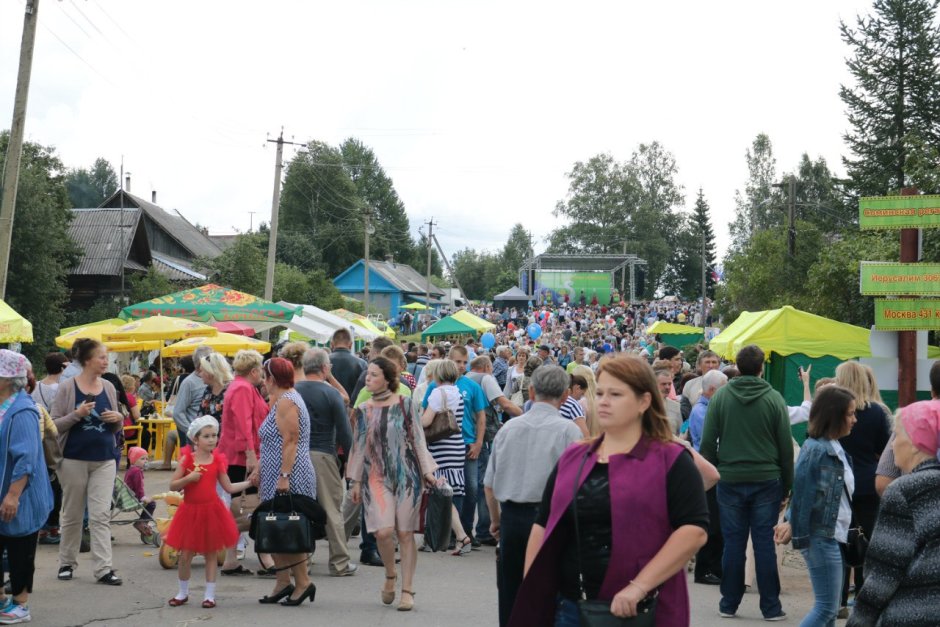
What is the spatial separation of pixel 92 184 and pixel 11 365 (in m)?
118

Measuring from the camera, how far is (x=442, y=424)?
9820mm

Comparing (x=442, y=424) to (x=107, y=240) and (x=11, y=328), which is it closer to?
(x=11, y=328)

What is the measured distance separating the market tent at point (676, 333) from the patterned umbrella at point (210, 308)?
16640 millimetres

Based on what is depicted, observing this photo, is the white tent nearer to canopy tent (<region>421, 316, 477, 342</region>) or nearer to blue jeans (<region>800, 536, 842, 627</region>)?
canopy tent (<region>421, 316, 477, 342</region>)

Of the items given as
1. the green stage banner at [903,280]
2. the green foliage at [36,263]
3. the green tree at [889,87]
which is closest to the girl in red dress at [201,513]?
the green stage banner at [903,280]

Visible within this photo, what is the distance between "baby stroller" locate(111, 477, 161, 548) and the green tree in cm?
3622

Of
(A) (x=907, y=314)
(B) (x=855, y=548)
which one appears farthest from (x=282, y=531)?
(A) (x=907, y=314)

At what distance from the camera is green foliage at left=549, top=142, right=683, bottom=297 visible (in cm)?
9212

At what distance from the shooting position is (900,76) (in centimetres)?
4181

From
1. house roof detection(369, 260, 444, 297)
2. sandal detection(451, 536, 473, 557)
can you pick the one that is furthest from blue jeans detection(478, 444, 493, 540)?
house roof detection(369, 260, 444, 297)

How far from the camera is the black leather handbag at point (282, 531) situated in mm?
7539

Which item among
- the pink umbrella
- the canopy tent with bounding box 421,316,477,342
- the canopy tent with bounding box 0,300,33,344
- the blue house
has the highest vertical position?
the blue house

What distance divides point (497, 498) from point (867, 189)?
38.7 m

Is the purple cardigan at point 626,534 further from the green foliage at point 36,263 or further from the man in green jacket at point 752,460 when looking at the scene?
the green foliage at point 36,263
